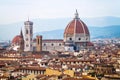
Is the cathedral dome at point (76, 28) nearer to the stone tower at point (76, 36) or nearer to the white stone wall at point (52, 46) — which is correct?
the stone tower at point (76, 36)

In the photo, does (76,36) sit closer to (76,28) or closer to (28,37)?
(76,28)

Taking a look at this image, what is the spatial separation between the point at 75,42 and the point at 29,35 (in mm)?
11043

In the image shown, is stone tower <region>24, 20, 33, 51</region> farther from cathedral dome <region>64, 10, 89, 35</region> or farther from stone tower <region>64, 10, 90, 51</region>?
cathedral dome <region>64, 10, 89, 35</region>

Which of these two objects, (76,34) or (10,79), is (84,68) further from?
(76,34)

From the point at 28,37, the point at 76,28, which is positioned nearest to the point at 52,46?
the point at 28,37

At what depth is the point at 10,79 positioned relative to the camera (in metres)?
40.8

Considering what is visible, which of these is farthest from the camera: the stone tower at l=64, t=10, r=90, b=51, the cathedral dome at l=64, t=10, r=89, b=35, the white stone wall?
the cathedral dome at l=64, t=10, r=89, b=35

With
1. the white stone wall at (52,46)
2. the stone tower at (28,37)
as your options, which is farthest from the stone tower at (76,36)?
the stone tower at (28,37)

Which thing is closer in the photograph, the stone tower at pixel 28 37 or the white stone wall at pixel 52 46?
the stone tower at pixel 28 37

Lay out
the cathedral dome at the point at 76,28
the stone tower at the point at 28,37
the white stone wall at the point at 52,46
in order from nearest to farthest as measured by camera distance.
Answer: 1. the stone tower at the point at 28,37
2. the white stone wall at the point at 52,46
3. the cathedral dome at the point at 76,28

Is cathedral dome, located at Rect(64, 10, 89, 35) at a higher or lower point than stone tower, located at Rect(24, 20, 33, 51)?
higher

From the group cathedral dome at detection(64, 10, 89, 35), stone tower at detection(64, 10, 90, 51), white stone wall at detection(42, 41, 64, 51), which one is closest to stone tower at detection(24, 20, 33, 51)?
white stone wall at detection(42, 41, 64, 51)

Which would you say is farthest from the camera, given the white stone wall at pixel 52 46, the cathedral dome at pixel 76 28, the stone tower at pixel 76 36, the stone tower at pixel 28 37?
the cathedral dome at pixel 76 28

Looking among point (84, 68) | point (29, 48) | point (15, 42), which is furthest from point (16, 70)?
point (15, 42)
